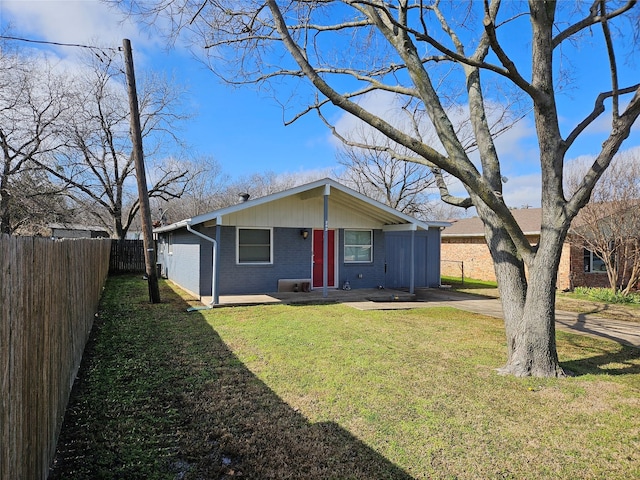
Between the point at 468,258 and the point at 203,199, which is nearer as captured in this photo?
the point at 468,258

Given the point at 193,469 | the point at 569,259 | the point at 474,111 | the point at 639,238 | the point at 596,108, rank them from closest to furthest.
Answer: the point at 193,469 → the point at 596,108 → the point at 474,111 → the point at 639,238 → the point at 569,259

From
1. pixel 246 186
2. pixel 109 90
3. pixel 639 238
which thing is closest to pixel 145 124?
pixel 109 90

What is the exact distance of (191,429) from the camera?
3617 millimetres

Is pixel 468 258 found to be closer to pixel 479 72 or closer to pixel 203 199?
pixel 479 72

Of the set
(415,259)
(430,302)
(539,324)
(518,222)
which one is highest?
(518,222)

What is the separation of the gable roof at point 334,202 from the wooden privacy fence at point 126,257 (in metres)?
8.82

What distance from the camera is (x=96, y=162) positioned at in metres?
24.2

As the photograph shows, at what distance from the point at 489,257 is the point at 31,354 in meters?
18.9

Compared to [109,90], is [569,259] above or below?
below

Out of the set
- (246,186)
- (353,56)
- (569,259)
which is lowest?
(569,259)

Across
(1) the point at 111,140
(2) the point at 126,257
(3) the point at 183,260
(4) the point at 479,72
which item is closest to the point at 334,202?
(3) the point at 183,260

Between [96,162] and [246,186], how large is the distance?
22.0 meters

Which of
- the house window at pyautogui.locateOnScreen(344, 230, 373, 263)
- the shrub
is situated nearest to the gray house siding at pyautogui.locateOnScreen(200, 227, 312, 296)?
the house window at pyautogui.locateOnScreen(344, 230, 373, 263)

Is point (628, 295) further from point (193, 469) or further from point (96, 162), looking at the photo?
point (96, 162)
